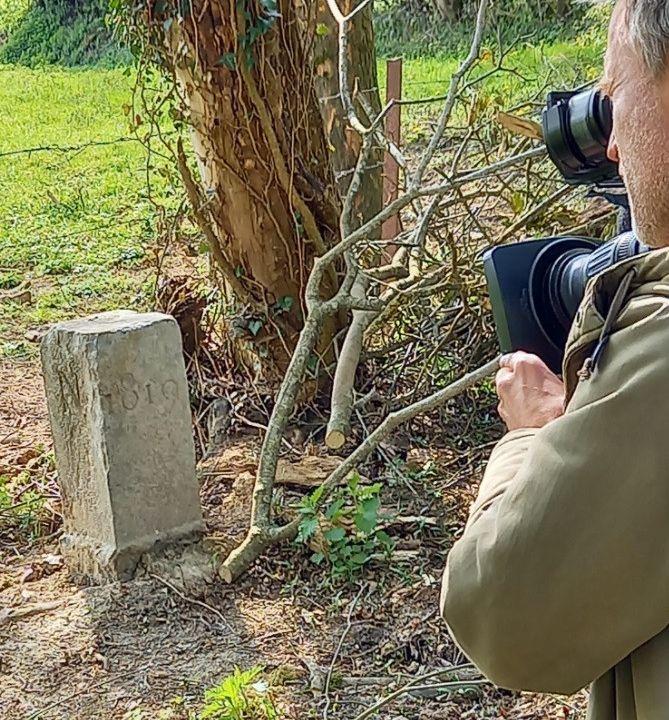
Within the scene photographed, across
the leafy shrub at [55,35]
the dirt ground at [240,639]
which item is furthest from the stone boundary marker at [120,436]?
the leafy shrub at [55,35]

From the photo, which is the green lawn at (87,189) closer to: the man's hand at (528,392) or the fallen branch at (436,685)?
the fallen branch at (436,685)

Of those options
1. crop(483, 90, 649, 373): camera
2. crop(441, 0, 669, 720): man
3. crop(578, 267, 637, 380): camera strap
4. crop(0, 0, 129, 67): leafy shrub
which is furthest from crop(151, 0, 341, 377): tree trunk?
crop(0, 0, 129, 67): leafy shrub

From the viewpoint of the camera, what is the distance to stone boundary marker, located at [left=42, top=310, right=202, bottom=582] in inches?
134

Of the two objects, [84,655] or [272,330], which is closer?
[84,655]

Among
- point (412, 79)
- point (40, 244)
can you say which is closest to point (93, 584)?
point (40, 244)

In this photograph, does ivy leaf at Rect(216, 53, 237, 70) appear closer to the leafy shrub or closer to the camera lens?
the camera lens

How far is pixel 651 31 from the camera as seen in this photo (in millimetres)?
1112

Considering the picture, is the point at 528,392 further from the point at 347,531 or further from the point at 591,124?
the point at 347,531

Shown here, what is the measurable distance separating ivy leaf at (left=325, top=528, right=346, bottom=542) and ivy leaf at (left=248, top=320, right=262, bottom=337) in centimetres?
126

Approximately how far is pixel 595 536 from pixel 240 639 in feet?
7.48

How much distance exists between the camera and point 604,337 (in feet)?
3.75

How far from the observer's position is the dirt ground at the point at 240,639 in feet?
9.63

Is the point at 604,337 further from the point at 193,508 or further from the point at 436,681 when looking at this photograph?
the point at 193,508

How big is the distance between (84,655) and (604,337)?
244 cm
